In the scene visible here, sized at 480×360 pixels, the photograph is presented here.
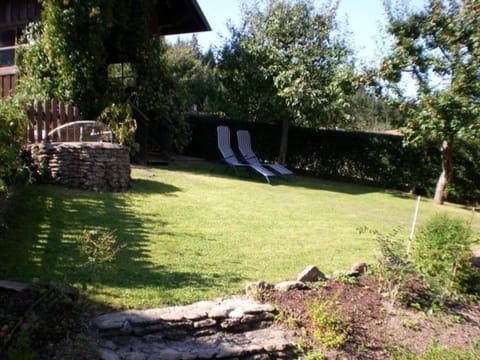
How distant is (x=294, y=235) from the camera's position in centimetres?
595

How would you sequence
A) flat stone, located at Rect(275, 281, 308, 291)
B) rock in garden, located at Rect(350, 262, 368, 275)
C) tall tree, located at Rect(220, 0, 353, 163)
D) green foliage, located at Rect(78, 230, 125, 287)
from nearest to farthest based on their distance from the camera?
green foliage, located at Rect(78, 230, 125, 287)
flat stone, located at Rect(275, 281, 308, 291)
rock in garden, located at Rect(350, 262, 368, 275)
tall tree, located at Rect(220, 0, 353, 163)

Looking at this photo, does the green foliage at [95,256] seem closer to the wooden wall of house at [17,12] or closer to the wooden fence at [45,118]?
the wooden fence at [45,118]

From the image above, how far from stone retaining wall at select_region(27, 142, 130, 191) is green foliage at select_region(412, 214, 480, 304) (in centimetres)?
487

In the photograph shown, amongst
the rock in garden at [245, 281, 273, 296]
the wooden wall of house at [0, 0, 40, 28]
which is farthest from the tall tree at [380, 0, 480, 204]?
the wooden wall of house at [0, 0, 40, 28]

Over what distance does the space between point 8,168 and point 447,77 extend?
9025 mm

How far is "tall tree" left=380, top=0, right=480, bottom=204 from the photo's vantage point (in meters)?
8.12

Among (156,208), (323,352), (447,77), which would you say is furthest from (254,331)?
(447,77)

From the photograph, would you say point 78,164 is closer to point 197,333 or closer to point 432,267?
point 197,333

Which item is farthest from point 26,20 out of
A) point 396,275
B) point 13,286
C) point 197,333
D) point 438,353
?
point 438,353

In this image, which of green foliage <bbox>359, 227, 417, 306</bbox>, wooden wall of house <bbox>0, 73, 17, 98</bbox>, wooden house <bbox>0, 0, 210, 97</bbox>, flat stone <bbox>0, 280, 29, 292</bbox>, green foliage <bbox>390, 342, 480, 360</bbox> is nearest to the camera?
flat stone <bbox>0, 280, 29, 292</bbox>

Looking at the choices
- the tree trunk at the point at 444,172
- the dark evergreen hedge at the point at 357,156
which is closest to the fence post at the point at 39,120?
the dark evergreen hedge at the point at 357,156

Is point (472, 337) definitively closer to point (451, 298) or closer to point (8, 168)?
point (451, 298)

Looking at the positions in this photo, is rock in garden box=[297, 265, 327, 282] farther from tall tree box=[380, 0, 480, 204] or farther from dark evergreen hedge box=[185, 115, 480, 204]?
dark evergreen hedge box=[185, 115, 480, 204]

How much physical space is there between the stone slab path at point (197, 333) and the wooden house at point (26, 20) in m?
9.14
